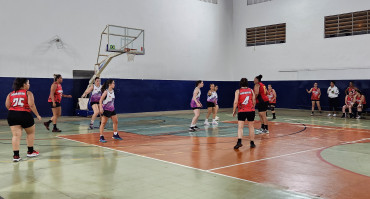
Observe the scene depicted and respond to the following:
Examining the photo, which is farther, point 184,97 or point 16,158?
point 184,97

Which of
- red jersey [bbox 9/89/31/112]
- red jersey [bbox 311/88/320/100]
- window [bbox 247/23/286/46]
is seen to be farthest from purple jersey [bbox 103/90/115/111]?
window [bbox 247/23/286/46]

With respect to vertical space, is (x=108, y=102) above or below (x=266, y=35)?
below

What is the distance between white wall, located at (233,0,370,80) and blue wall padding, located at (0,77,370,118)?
736mm

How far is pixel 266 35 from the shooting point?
2678 centimetres

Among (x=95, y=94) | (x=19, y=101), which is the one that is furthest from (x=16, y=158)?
(x=95, y=94)

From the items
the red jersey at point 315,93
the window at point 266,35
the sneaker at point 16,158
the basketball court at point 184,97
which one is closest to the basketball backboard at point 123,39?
the basketball court at point 184,97

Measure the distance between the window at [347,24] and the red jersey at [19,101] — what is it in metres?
20.4

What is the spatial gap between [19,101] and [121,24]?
1506 cm

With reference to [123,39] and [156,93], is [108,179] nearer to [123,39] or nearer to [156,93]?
[123,39]

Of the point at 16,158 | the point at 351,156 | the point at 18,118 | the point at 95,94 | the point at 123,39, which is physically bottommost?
the point at 351,156

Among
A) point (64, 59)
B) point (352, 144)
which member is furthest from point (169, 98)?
point (352, 144)

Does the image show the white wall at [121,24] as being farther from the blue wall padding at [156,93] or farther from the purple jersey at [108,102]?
the purple jersey at [108,102]

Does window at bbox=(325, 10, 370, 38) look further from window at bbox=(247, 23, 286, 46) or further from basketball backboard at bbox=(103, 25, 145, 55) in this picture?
basketball backboard at bbox=(103, 25, 145, 55)

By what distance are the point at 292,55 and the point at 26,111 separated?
20.7 meters
